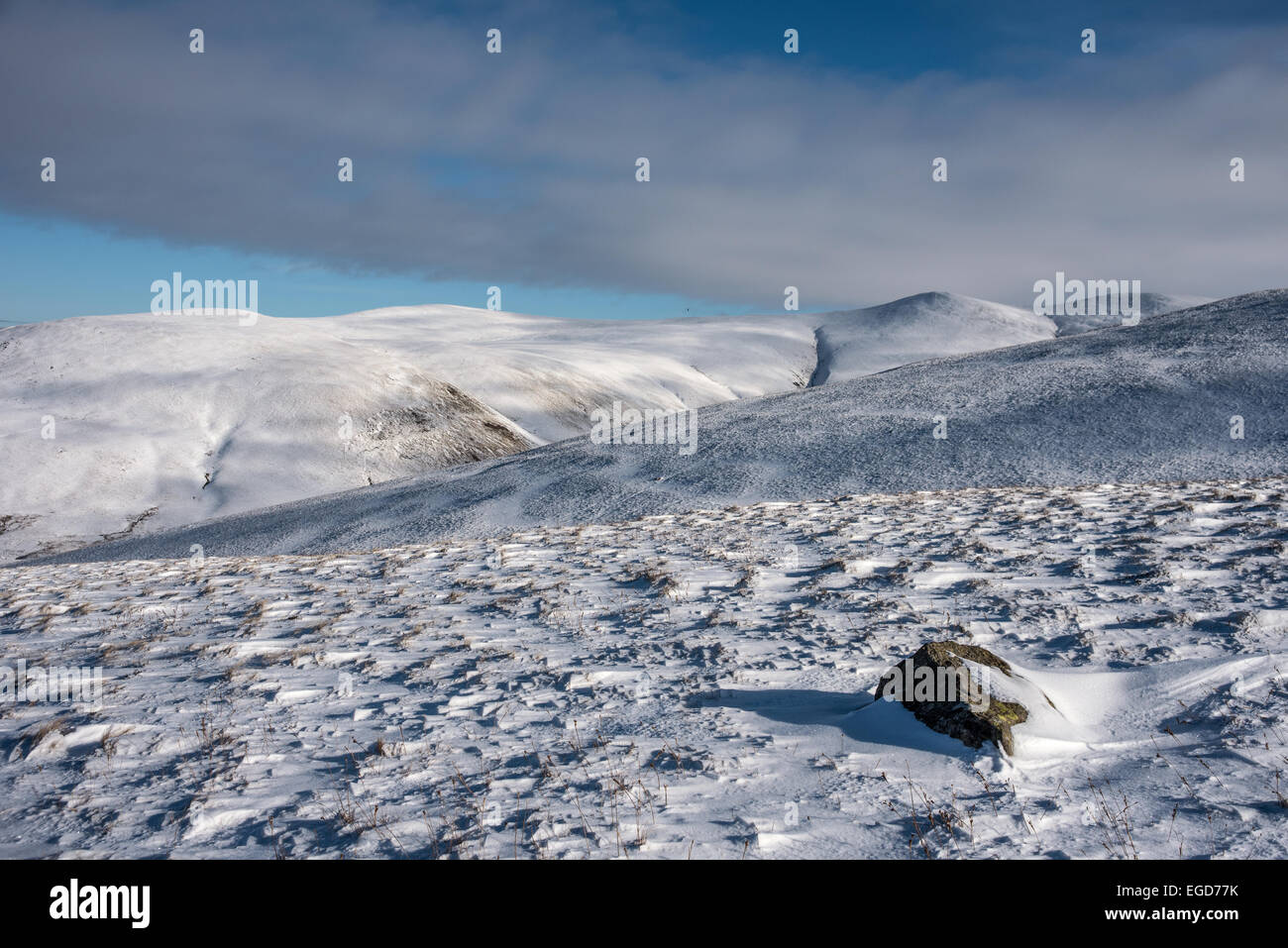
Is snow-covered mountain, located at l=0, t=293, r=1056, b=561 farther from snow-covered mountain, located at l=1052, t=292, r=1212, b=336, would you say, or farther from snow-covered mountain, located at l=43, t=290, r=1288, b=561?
snow-covered mountain, located at l=1052, t=292, r=1212, b=336

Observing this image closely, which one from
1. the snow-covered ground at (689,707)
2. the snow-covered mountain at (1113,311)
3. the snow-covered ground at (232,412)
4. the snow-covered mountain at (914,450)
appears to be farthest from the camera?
the snow-covered mountain at (1113,311)

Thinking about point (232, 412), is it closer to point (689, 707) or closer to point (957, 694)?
point (689, 707)

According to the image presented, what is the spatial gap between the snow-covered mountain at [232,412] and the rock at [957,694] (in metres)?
44.8

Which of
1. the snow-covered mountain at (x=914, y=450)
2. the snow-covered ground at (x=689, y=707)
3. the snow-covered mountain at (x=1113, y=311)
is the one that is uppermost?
the snow-covered mountain at (x=1113, y=311)

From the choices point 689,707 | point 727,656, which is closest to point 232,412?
point 727,656

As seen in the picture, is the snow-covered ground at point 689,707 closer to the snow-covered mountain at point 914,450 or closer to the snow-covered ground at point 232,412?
the snow-covered mountain at point 914,450

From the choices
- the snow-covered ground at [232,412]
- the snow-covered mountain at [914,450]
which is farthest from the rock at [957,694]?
the snow-covered ground at [232,412]

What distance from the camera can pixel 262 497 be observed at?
45750 millimetres

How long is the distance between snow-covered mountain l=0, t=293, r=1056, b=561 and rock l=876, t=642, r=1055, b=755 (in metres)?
44.8

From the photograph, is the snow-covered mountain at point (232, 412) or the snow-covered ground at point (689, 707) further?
the snow-covered mountain at point (232, 412)

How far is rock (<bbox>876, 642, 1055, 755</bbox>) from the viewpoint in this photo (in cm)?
553

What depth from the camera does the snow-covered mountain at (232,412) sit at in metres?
44.6
